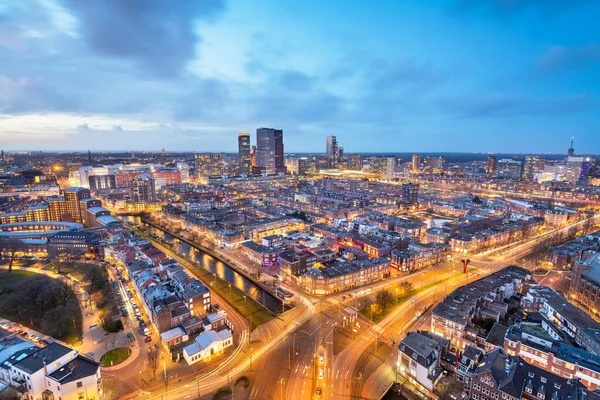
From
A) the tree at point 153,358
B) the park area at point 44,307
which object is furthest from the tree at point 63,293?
the tree at point 153,358

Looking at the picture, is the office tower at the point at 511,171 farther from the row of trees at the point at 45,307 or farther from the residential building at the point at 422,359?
the row of trees at the point at 45,307

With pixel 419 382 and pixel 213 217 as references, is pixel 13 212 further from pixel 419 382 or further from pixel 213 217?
pixel 419 382

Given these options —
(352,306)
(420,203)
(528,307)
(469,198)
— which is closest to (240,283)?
(352,306)

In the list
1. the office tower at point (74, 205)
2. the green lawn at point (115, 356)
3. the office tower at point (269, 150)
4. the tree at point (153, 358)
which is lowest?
the green lawn at point (115, 356)

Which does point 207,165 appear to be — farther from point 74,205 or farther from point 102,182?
point 74,205

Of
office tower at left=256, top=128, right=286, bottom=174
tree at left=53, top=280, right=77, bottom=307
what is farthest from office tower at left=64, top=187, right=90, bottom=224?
office tower at left=256, top=128, right=286, bottom=174

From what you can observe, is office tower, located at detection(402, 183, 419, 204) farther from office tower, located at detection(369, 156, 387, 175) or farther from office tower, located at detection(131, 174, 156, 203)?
office tower, located at detection(369, 156, 387, 175)
